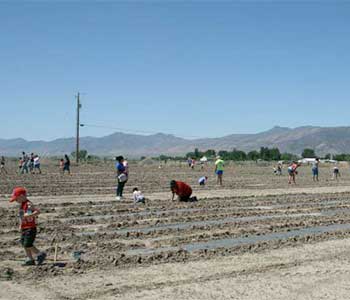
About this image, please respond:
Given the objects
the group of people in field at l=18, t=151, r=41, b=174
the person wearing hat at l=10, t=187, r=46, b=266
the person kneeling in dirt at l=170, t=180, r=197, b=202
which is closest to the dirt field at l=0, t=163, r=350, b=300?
the person wearing hat at l=10, t=187, r=46, b=266

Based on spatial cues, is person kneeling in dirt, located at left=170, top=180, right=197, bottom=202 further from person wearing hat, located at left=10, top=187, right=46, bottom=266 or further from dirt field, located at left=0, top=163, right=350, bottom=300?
person wearing hat, located at left=10, top=187, right=46, bottom=266

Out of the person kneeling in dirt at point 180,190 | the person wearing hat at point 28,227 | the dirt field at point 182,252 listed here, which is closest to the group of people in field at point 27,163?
the dirt field at point 182,252

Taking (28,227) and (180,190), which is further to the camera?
(180,190)

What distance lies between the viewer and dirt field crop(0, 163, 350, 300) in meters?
8.08

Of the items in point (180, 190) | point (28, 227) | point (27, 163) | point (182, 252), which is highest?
point (27, 163)

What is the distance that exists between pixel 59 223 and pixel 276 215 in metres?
6.42

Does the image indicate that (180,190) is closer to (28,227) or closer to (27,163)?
(28,227)

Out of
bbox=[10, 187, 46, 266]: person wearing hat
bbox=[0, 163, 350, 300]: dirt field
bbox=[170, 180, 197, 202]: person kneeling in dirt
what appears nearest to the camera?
bbox=[0, 163, 350, 300]: dirt field

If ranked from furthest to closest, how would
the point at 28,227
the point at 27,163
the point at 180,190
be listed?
1. the point at 27,163
2. the point at 180,190
3. the point at 28,227

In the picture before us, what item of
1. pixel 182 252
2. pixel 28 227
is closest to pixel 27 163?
pixel 182 252

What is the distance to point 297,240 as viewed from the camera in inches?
477

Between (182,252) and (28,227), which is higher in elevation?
(28,227)

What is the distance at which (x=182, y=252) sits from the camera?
1052cm

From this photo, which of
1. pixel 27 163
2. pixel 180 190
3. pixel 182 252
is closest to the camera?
pixel 182 252
